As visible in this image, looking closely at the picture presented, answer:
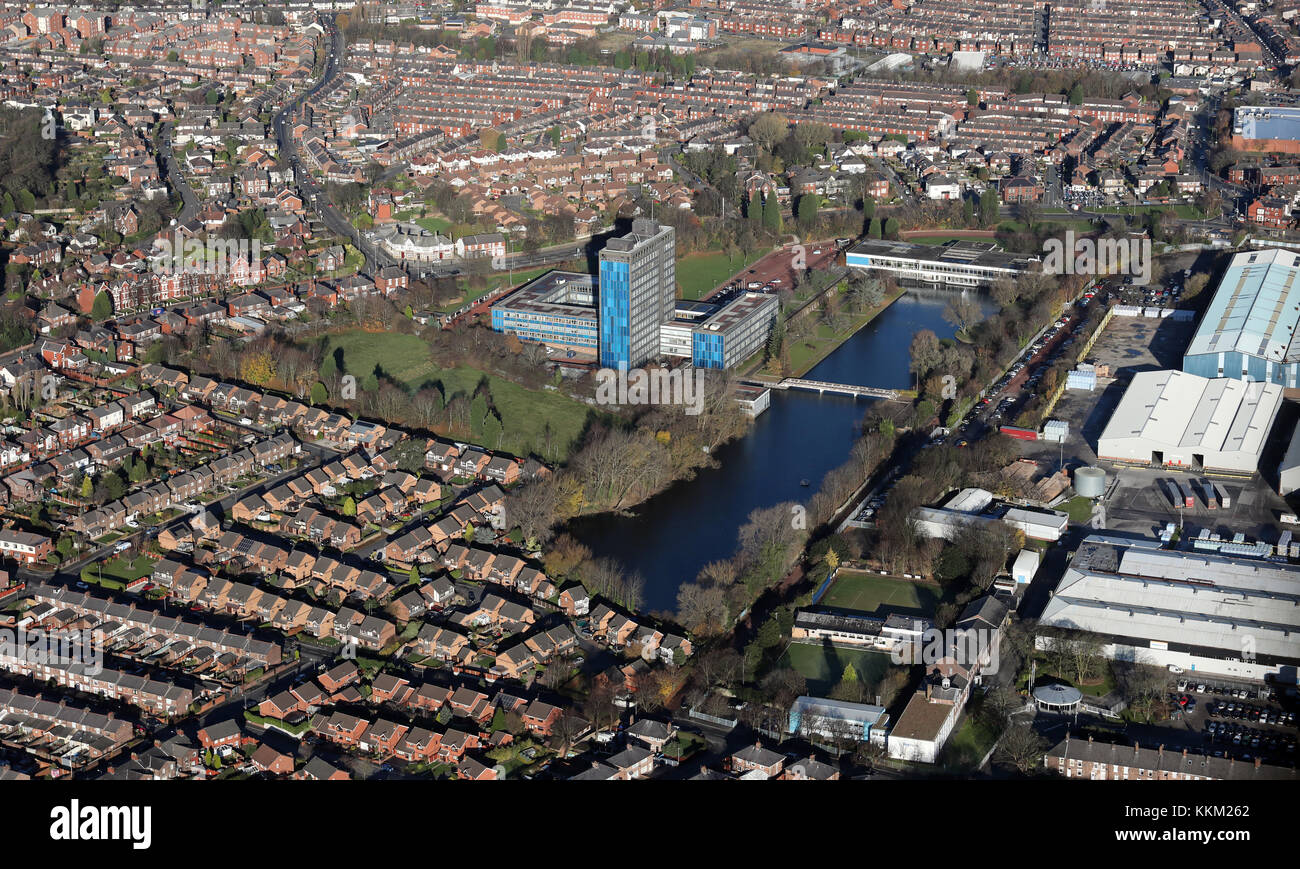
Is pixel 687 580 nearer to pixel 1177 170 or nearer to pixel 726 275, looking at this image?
pixel 726 275

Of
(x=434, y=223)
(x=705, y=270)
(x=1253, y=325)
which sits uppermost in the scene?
(x=434, y=223)

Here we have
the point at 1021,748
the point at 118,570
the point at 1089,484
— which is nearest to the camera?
the point at 1021,748

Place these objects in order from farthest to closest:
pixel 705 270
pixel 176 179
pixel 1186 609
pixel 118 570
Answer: pixel 176 179, pixel 705 270, pixel 118 570, pixel 1186 609

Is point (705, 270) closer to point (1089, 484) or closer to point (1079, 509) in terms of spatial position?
point (1089, 484)

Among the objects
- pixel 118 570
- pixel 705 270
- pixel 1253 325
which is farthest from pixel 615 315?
pixel 1253 325

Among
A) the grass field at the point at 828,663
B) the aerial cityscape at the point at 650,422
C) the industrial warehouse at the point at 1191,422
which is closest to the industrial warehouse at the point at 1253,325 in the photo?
the aerial cityscape at the point at 650,422

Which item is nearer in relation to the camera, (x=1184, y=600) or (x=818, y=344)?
(x=1184, y=600)

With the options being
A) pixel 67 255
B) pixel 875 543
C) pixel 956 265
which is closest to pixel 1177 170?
pixel 956 265

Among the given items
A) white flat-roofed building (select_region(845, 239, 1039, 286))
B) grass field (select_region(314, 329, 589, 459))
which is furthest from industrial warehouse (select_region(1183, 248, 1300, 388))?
grass field (select_region(314, 329, 589, 459))
